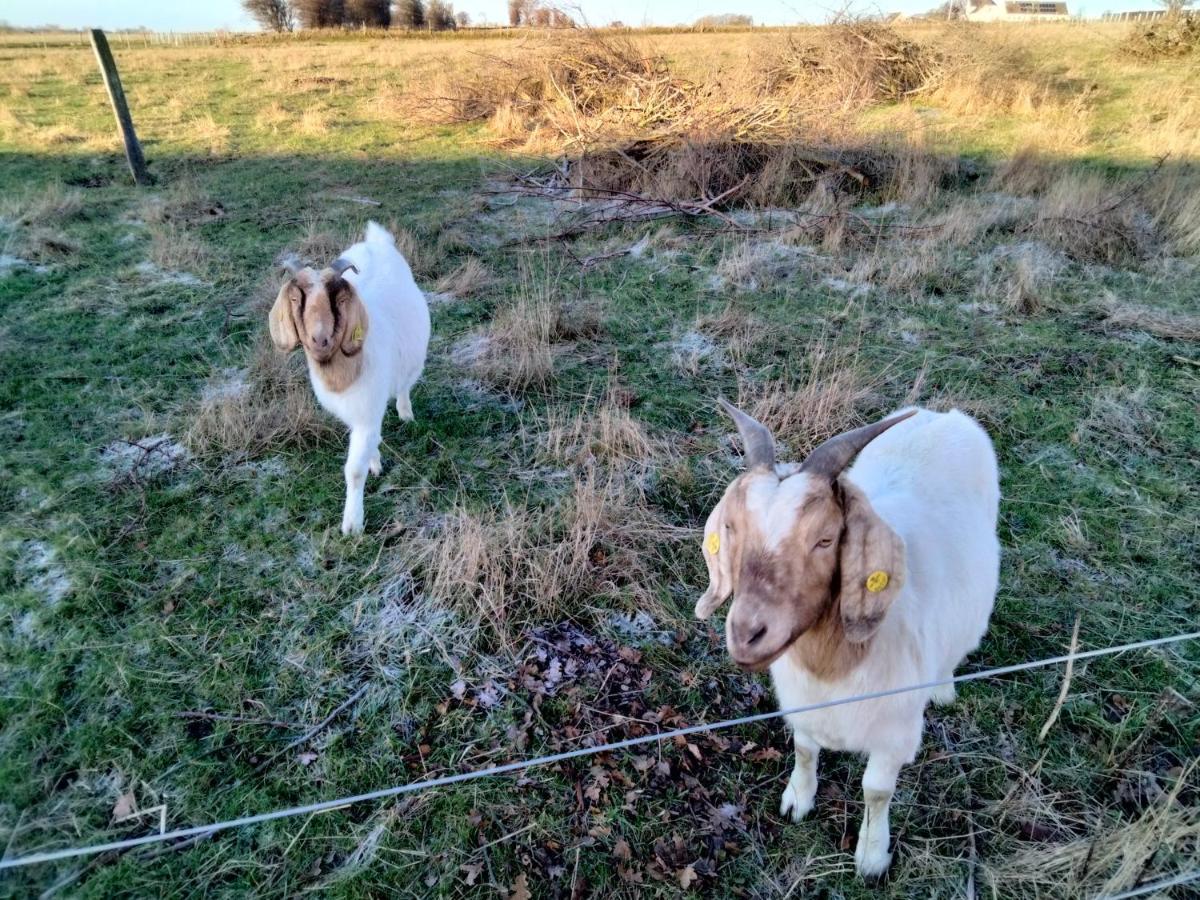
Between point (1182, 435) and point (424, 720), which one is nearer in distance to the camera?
point (424, 720)

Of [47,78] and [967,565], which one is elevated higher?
[47,78]

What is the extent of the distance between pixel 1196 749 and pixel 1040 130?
11749mm

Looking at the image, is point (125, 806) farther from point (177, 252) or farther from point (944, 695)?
point (177, 252)

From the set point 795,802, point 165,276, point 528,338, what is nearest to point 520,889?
point 795,802

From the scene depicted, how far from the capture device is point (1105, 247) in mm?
7379

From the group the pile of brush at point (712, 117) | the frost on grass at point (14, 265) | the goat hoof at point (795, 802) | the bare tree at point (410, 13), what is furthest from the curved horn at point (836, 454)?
the bare tree at point (410, 13)

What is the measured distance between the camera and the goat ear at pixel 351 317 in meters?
3.62

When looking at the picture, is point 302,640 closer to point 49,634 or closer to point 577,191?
point 49,634

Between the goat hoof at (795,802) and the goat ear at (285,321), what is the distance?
3.33 m

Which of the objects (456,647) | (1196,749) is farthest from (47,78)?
(1196,749)

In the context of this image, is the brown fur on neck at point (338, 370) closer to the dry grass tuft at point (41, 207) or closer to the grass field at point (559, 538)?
the grass field at point (559, 538)

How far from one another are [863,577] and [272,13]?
4857 centimetres

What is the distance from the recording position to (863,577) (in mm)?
1740

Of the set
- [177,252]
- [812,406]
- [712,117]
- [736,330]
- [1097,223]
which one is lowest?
[812,406]
